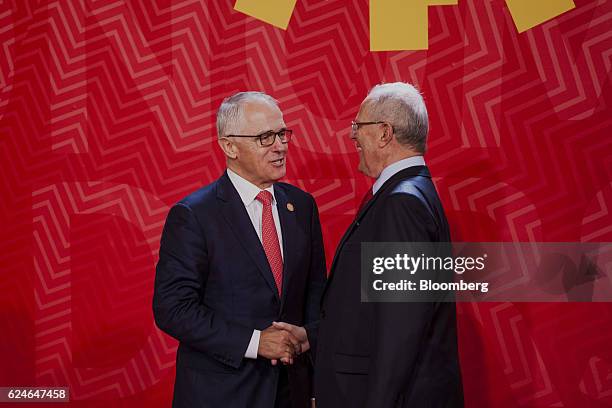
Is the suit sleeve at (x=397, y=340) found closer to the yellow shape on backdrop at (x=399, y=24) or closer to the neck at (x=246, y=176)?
the neck at (x=246, y=176)

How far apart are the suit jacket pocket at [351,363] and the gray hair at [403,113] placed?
0.61 m

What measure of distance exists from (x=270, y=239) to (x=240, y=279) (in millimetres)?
175

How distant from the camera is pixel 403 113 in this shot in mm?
1981

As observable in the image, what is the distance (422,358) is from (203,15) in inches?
68.0

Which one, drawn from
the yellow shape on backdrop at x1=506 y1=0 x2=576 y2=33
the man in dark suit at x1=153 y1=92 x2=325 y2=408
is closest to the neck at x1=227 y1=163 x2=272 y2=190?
the man in dark suit at x1=153 y1=92 x2=325 y2=408

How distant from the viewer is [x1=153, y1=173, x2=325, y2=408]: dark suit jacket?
2088 mm

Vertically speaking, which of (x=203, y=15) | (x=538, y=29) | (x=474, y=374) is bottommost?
(x=474, y=374)

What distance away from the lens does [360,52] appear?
2814 mm

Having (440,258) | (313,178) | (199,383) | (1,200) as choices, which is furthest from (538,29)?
(1,200)

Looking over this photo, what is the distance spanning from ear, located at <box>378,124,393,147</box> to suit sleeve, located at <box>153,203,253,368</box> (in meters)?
0.62

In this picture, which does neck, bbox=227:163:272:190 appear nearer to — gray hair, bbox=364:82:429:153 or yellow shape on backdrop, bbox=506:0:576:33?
gray hair, bbox=364:82:429:153

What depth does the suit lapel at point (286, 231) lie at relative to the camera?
86.9 inches

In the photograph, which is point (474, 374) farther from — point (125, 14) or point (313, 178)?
point (125, 14)

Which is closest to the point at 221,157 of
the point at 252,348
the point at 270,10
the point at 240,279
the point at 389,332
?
the point at 270,10
